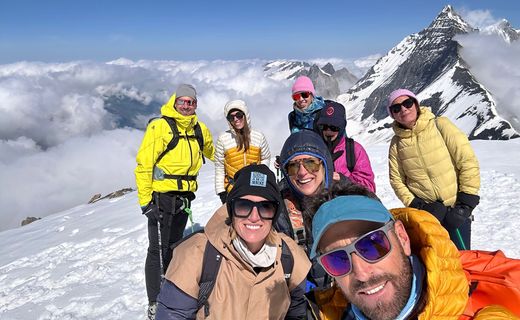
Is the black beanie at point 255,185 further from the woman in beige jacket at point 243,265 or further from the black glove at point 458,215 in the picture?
the black glove at point 458,215

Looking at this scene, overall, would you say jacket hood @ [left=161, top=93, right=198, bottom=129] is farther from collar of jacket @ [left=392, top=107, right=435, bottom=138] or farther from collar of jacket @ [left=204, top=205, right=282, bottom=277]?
collar of jacket @ [left=392, top=107, right=435, bottom=138]

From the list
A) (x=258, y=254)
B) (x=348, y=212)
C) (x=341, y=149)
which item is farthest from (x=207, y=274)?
(x=341, y=149)

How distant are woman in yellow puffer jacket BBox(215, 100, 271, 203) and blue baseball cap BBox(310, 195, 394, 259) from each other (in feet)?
14.1

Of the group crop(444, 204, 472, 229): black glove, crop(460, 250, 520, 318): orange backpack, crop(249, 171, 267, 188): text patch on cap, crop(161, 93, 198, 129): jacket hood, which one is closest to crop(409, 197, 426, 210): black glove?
crop(444, 204, 472, 229): black glove

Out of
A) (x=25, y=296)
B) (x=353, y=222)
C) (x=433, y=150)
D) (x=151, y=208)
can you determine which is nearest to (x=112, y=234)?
(x=25, y=296)

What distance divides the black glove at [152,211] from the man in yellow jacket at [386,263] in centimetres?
423

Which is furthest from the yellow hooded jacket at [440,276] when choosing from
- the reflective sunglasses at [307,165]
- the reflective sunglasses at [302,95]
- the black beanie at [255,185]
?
the reflective sunglasses at [302,95]

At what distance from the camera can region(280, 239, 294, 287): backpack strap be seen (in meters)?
3.82

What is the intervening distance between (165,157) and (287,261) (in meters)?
3.31

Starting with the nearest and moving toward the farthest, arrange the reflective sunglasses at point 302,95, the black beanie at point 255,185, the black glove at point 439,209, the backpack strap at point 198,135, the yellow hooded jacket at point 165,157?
the black beanie at point 255,185 → the black glove at point 439,209 → the yellow hooded jacket at point 165,157 → the backpack strap at point 198,135 → the reflective sunglasses at point 302,95

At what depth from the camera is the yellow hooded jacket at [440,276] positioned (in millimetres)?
2063

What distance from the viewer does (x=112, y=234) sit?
1134 centimetres

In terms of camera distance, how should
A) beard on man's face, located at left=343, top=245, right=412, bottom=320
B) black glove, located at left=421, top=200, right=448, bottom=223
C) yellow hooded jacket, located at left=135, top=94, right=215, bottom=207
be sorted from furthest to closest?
1. yellow hooded jacket, located at left=135, top=94, right=215, bottom=207
2. black glove, located at left=421, top=200, right=448, bottom=223
3. beard on man's face, located at left=343, top=245, right=412, bottom=320

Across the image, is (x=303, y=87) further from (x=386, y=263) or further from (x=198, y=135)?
(x=386, y=263)
